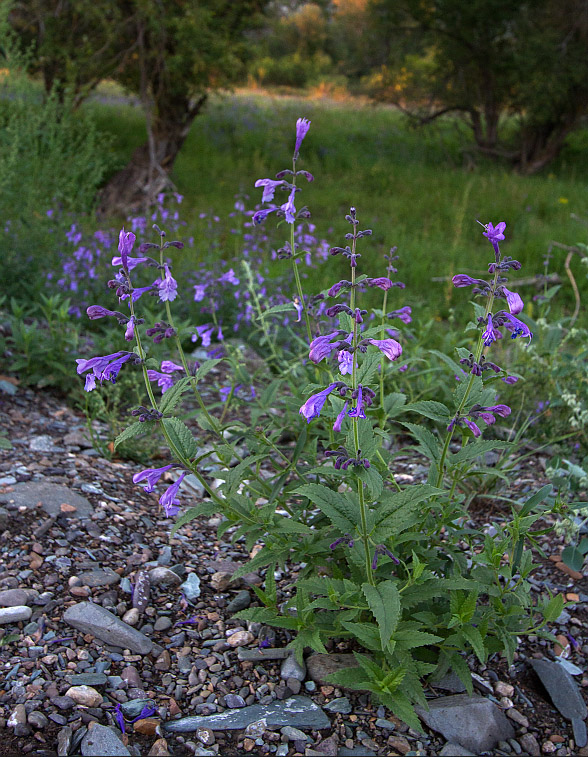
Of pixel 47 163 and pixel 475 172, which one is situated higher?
pixel 47 163

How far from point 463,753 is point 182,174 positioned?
9.70 metres

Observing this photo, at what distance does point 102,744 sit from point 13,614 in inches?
24.6

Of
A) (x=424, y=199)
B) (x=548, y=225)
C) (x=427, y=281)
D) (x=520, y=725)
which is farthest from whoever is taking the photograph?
(x=424, y=199)

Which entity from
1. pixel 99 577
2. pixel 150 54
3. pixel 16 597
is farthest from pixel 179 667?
pixel 150 54

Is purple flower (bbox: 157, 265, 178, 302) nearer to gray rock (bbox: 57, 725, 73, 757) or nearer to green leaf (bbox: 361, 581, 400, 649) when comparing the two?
green leaf (bbox: 361, 581, 400, 649)

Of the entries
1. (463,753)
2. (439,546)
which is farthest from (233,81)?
(463,753)

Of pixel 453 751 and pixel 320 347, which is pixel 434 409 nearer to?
pixel 320 347

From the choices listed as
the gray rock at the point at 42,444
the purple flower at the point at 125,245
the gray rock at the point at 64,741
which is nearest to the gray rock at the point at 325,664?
the gray rock at the point at 64,741

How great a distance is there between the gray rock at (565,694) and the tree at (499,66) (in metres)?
10.2

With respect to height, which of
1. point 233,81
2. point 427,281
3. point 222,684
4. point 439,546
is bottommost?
point 427,281

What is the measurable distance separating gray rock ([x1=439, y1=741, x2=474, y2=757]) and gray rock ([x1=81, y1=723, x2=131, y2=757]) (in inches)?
33.5

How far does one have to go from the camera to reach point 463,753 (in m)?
1.91

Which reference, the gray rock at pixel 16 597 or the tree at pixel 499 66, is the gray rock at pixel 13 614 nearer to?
the gray rock at pixel 16 597

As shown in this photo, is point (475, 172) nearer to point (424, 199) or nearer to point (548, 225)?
point (424, 199)
